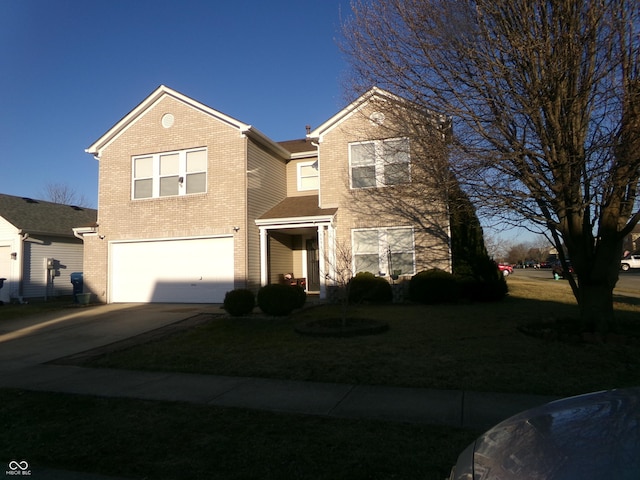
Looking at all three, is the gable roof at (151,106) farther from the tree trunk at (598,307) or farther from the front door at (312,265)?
the tree trunk at (598,307)

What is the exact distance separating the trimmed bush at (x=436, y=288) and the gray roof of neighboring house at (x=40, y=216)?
12.5 metres

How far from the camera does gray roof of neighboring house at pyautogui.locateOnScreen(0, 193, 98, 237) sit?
19.2 metres

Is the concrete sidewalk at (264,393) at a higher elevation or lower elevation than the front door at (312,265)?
lower

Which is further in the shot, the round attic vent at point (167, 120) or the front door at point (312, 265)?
the front door at point (312, 265)

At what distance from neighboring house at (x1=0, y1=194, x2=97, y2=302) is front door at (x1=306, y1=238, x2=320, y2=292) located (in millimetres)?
8863

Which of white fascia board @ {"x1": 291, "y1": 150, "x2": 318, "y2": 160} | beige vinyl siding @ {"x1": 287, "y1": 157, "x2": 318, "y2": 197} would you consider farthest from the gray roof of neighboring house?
white fascia board @ {"x1": 291, "y1": 150, "x2": 318, "y2": 160}

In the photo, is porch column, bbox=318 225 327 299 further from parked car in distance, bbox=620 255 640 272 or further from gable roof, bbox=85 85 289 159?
parked car in distance, bbox=620 255 640 272

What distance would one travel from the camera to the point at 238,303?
37.9 feet

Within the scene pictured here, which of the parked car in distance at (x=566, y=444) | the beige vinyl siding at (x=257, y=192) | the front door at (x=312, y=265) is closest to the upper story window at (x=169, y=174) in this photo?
the beige vinyl siding at (x=257, y=192)

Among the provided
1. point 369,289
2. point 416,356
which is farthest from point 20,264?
point 416,356

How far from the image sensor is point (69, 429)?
4789 millimetres

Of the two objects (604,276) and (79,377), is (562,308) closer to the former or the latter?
(604,276)

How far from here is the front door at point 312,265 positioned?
1807 cm

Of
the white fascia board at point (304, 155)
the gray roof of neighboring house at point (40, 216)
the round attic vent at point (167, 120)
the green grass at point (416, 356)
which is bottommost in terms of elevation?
the green grass at point (416, 356)
